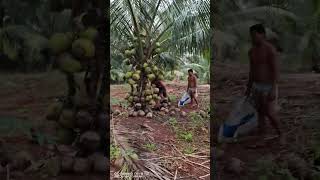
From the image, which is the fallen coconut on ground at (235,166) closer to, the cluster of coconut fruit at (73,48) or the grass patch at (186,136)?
the grass patch at (186,136)

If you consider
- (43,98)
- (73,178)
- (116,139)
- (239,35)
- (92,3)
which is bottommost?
(73,178)

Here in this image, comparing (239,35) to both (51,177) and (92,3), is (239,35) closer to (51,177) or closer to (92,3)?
(92,3)

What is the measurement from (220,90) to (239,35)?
0.41 m

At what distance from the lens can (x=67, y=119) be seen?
352 cm

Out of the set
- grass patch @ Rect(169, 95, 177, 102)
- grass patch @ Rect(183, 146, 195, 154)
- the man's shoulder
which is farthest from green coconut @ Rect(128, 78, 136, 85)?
the man's shoulder

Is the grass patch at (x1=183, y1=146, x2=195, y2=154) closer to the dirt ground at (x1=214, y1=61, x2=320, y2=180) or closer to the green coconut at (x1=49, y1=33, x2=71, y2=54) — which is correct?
the dirt ground at (x1=214, y1=61, x2=320, y2=180)

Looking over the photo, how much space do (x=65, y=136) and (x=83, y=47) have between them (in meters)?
0.63

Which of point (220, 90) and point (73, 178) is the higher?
point (220, 90)

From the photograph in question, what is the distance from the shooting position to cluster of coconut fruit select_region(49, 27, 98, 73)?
11.4 feet

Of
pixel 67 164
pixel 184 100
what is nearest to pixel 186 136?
pixel 184 100

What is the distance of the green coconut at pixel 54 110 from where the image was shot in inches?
139

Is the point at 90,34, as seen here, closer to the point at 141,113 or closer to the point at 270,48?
the point at 141,113

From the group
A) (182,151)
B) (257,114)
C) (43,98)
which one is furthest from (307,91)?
(43,98)

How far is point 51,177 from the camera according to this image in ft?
11.4
